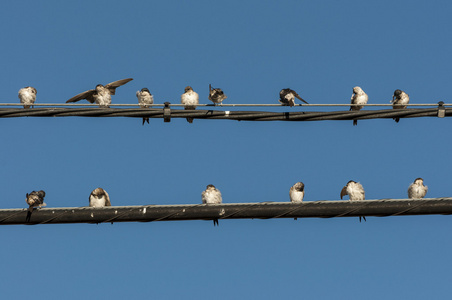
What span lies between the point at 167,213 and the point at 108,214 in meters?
0.76

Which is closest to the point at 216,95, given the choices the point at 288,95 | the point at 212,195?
the point at 288,95

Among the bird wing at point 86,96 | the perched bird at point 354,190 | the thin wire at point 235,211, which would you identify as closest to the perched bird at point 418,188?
the perched bird at point 354,190

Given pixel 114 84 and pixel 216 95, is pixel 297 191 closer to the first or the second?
pixel 216 95

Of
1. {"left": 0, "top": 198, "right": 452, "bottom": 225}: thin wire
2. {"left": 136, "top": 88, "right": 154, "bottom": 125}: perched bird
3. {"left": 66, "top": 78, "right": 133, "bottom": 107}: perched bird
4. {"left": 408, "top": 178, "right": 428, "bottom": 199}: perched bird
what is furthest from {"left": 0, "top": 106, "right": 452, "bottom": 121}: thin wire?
{"left": 136, "top": 88, "right": 154, "bottom": 125}: perched bird

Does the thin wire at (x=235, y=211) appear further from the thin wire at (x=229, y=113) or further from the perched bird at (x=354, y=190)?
the perched bird at (x=354, y=190)

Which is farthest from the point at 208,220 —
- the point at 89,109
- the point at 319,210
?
the point at 89,109

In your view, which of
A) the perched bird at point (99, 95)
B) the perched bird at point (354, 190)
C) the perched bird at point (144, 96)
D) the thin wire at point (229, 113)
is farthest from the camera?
the perched bird at point (144, 96)

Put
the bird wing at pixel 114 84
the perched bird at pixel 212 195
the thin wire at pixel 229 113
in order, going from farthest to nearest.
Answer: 1. the bird wing at pixel 114 84
2. the perched bird at pixel 212 195
3. the thin wire at pixel 229 113

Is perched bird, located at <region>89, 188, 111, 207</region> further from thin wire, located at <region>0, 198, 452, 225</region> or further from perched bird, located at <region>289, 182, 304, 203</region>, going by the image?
thin wire, located at <region>0, 198, 452, 225</region>

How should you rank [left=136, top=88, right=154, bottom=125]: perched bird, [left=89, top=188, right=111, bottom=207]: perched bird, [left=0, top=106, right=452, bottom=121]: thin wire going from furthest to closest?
[left=136, top=88, right=154, bottom=125]: perched bird
[left=89, top=188, right=111, bottom=207]: perched bird
[left=0, top=106, right=452, bottom=121]: thin wire

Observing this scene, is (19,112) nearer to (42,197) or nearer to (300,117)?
(300,117)

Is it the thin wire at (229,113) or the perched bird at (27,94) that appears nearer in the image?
the thin wire at (229,113)

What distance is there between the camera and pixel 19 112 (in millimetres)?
13188

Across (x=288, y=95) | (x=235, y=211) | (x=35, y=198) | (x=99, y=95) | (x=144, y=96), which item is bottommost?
(x=235, y=211)
